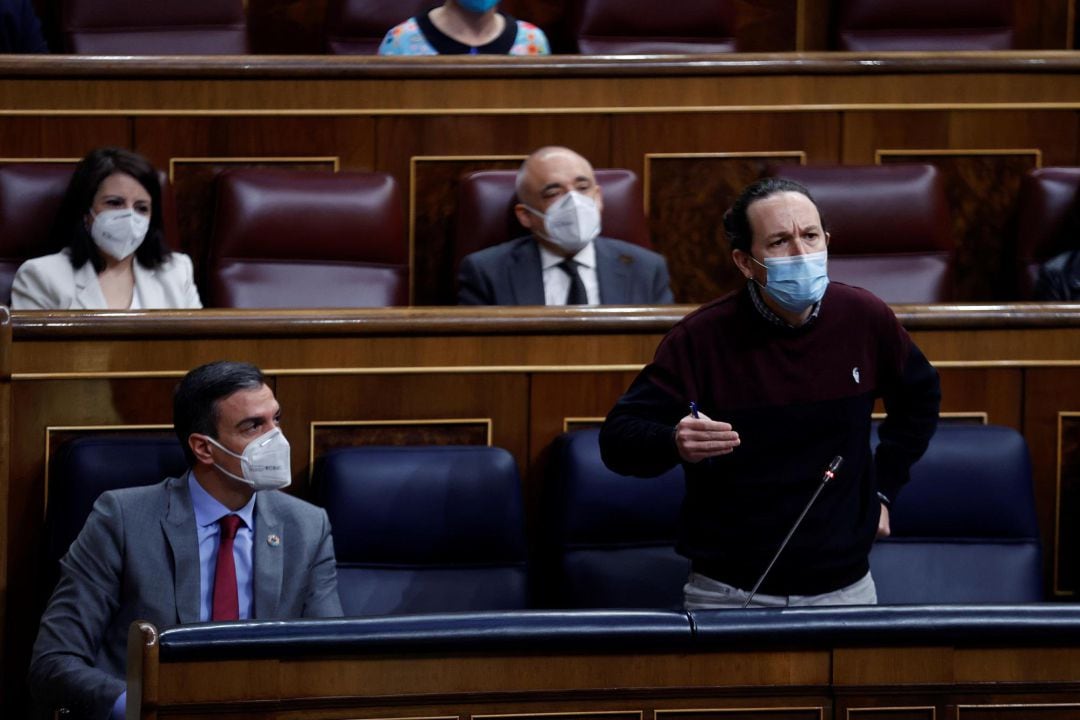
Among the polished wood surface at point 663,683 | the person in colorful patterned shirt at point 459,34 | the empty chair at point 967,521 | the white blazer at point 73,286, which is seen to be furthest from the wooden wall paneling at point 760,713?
the person in colorful patterned shirt at point 459,34

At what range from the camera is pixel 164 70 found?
147 centimetres

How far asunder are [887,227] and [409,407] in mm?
585

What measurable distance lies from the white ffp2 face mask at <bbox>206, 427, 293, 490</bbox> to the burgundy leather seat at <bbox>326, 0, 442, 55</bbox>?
2.85ft

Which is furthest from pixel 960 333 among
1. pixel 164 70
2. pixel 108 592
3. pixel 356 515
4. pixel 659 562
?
pixel 164 70

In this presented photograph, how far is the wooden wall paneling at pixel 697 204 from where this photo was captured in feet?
4.99

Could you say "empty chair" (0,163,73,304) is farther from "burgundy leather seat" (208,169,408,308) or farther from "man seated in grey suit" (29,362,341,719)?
"man seated in grey suit" (29,362,341,719)

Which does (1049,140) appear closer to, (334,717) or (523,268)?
(523,268)

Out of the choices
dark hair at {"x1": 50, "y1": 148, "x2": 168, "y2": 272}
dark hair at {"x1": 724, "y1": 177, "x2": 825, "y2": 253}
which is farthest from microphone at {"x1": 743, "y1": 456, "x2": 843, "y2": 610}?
dark hair at {"x1": 50, "y1": 148, "x2": 168, "y2": 272}

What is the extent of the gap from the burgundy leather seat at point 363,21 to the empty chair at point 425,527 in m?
A: 0.81

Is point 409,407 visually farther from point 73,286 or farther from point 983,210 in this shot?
point 983,210

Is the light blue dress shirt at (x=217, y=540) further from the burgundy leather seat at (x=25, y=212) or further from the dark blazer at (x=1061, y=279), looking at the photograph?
the dark blazer at (x=1061, y=279)

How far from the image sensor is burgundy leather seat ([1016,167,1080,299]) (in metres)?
1.50

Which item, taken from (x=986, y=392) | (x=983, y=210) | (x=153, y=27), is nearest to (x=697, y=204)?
(x=983, y=210)

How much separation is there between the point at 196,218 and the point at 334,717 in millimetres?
860
